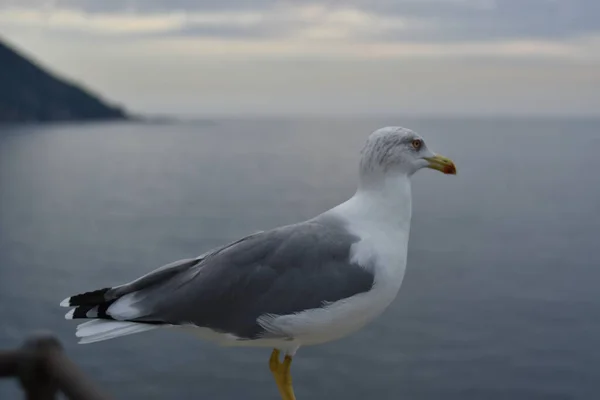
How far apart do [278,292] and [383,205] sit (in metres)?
0.62

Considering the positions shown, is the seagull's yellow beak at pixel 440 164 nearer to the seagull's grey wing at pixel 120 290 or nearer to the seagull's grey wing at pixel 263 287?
the seagull's grey wing at pixel 263 287

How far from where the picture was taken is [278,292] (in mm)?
3648

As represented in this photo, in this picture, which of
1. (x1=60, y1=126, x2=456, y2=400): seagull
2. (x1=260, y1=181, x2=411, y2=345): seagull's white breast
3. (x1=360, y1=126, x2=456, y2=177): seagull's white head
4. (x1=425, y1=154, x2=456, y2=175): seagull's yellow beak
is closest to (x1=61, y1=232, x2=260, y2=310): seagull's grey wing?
(x1=60, y1=126, x2=456, y2=400): seagull

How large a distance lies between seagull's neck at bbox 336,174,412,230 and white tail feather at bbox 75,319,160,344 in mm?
1031

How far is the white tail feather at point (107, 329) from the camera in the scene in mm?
3504

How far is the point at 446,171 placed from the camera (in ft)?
13.2

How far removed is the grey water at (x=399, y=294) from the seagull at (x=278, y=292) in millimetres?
11860

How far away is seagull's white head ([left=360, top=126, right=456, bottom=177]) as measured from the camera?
12.5 feet

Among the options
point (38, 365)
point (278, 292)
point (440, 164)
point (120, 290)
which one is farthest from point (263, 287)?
point (38, 365)

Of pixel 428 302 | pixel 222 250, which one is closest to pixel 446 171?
pixel 222 250

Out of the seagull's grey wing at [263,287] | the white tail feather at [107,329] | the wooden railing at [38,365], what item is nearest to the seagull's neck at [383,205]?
the seagull's grey wing at [263,287]

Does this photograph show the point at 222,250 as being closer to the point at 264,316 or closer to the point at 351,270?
the point at 264,316

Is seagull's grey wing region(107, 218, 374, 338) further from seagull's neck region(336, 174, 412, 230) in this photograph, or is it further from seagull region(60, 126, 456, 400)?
seagull's neck region(336, 174, 412, 230)

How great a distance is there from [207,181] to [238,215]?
30298 millimetres
